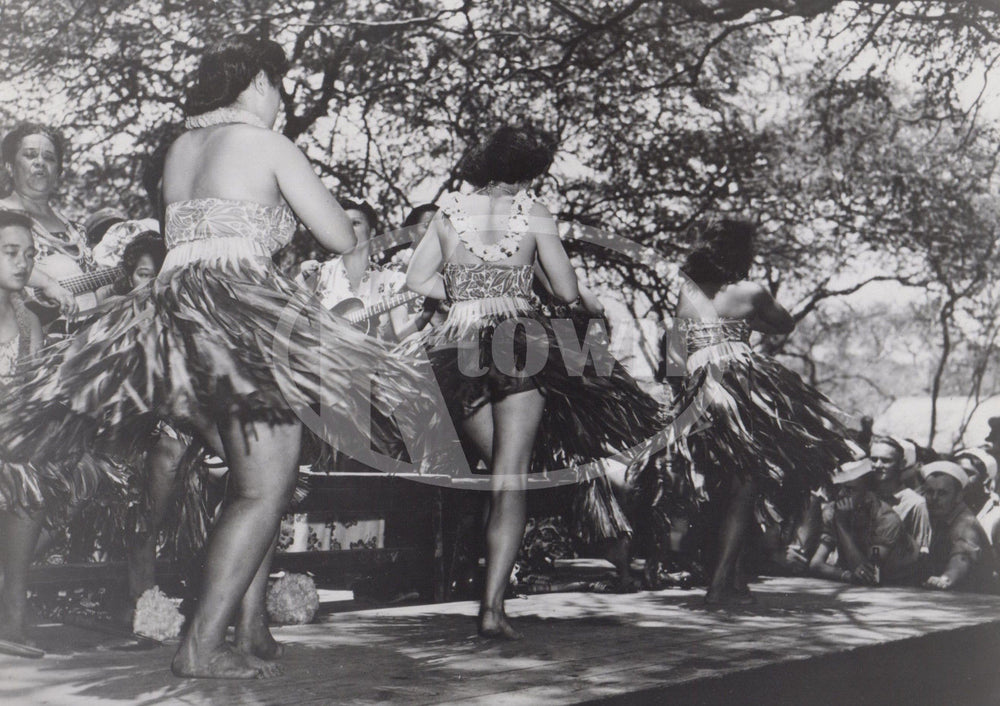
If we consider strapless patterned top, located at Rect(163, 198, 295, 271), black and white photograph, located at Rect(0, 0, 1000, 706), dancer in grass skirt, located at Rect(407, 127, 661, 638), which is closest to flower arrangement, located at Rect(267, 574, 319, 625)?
black and white photograph, located at Rect(0, 0, 1000, 706)

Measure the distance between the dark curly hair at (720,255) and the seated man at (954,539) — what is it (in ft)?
5.75

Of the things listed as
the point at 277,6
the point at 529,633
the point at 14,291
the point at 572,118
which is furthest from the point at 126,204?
the point at 529,633

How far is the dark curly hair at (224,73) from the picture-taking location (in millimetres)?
2836

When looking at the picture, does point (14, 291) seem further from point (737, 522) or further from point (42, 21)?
point (42, 21)

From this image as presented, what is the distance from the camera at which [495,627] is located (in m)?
3.23

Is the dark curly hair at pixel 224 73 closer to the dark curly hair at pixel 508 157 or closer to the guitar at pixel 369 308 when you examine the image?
the dark curly hair at pixel 508 157

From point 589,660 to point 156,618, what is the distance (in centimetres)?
131

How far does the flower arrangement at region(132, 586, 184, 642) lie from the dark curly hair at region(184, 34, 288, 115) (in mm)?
1467

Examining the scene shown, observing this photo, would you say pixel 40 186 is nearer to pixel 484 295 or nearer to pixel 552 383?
pixel 484 295

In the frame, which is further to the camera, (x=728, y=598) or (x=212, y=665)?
(x=728, y=598)

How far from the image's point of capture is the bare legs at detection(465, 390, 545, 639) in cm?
325

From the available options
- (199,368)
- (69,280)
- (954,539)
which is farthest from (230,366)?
(954,539)

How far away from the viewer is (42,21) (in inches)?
226

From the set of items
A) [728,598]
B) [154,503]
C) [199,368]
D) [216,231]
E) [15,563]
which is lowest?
[728,598]
